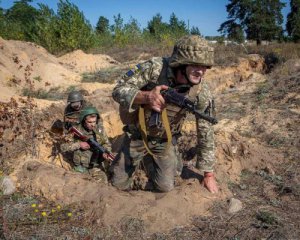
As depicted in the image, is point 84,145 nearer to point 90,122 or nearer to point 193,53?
point 90,122

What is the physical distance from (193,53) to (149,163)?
Answer: 1717 millimetres

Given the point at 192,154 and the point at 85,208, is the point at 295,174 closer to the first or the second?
the point at 192,154

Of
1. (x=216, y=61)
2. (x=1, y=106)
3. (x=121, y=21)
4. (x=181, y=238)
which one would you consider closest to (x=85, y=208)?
(x=181, y=238)

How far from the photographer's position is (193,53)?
2918mm

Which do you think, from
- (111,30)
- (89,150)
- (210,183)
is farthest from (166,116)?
(111,30)

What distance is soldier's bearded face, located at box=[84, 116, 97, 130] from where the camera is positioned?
15.5 ft

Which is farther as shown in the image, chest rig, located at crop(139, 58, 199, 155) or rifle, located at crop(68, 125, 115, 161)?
rifle, located at crop(68, 125, 115, 161)

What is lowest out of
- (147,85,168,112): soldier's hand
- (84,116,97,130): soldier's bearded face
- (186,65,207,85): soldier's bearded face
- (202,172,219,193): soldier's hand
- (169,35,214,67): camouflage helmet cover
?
(202,172,219,193): soldier's hand

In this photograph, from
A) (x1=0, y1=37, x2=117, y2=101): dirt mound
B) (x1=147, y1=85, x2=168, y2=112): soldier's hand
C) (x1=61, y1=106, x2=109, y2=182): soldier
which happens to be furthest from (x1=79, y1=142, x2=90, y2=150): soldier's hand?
(x1=0, y1=37, x2=117, y2=101): dirt mound

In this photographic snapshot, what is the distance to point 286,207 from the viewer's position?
10.6 feet

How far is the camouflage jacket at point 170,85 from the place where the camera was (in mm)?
3066

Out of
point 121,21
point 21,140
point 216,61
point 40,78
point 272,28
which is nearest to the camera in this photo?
point 21,140

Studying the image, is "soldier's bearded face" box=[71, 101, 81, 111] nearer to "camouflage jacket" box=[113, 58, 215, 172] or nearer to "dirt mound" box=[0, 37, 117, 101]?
"camouflage jacket" box=[113, 58, 215, 172]

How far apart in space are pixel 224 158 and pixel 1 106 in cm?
327
